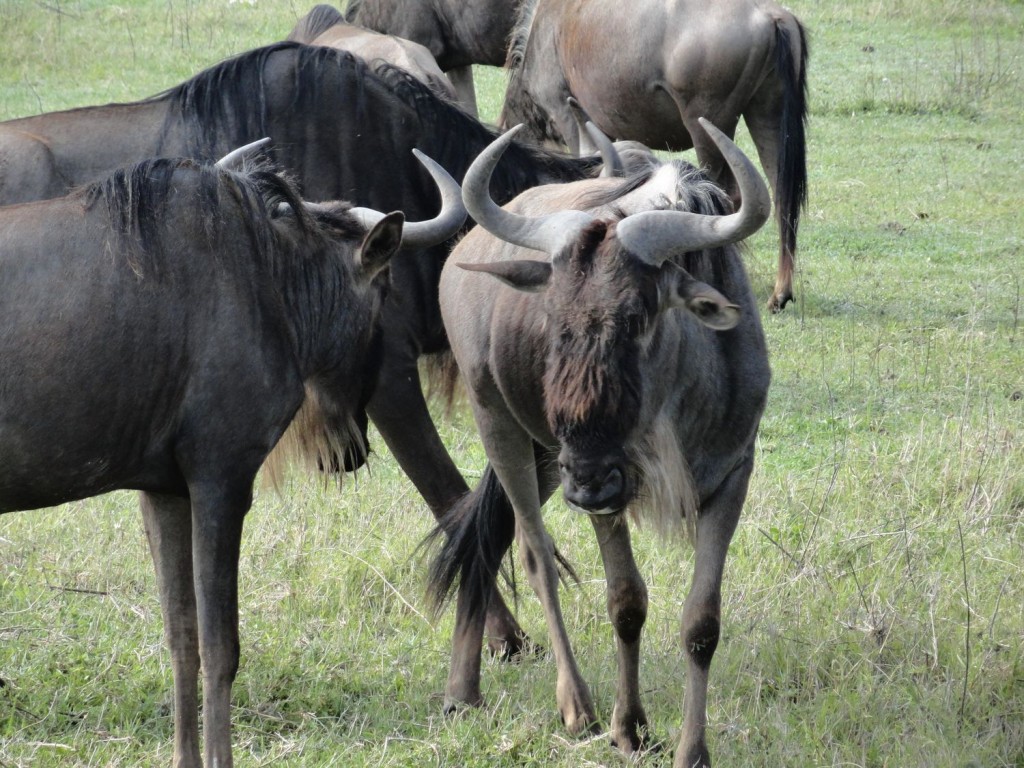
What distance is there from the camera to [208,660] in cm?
350

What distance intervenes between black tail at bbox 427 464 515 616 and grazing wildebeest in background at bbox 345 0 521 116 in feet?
23.2

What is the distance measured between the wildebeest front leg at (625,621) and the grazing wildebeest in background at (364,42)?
11.8ft

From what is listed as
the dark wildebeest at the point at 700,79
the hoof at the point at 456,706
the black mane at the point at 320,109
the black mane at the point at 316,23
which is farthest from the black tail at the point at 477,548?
the black mane at the point at 316,23

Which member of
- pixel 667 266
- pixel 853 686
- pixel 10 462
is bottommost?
pixel 853 686

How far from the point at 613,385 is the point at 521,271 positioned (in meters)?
0.42

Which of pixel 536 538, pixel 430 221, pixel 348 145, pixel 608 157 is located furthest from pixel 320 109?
pixel 536 538

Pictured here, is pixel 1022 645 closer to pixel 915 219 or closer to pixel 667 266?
pixel 667 266

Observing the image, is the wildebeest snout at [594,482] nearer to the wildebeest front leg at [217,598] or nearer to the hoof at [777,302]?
the wildebeest front leg at [217,598]

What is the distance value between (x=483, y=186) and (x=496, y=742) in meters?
1.60

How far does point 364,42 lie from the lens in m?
7.82

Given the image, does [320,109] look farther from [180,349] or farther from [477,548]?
[180,349]

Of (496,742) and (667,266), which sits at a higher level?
(667,266)

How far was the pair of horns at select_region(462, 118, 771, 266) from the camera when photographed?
331 centimetres

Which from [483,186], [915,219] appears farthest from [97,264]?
[915,219]
